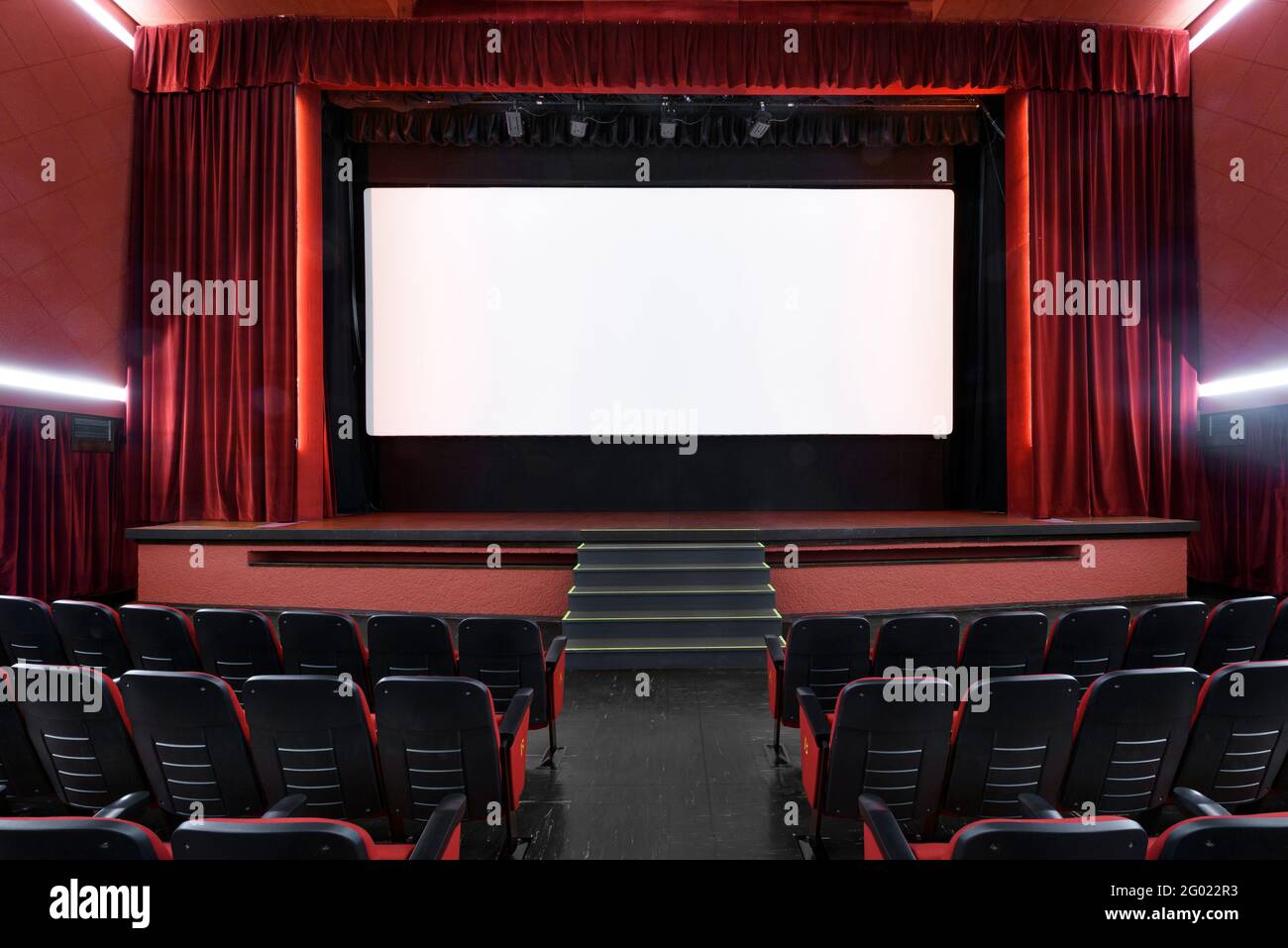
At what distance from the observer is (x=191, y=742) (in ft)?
7.17

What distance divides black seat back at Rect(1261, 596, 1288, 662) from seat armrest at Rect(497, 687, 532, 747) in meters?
3.29

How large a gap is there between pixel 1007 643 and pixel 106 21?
8.70m

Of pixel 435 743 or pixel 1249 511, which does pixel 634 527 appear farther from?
pixel 1249 511

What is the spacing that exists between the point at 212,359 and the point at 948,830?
706 cm

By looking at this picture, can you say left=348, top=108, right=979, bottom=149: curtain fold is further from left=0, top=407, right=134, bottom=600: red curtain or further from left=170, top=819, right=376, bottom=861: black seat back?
left=170, top=819, right=376, bottom=861: black seat back

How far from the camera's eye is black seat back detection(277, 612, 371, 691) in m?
3.09

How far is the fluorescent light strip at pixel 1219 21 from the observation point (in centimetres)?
620

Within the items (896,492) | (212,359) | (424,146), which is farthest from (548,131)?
(896,492)

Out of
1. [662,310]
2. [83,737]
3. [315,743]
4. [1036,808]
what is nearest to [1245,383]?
[662,310]

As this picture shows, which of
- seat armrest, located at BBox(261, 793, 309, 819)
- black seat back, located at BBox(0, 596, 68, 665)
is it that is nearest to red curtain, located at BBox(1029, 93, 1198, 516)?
seat armrest, located at BBox(261, 793, 309, 819)

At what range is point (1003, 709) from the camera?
2.14 meters

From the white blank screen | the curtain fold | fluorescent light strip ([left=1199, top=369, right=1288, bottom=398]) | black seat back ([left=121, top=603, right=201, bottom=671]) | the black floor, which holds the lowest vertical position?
the black floor
